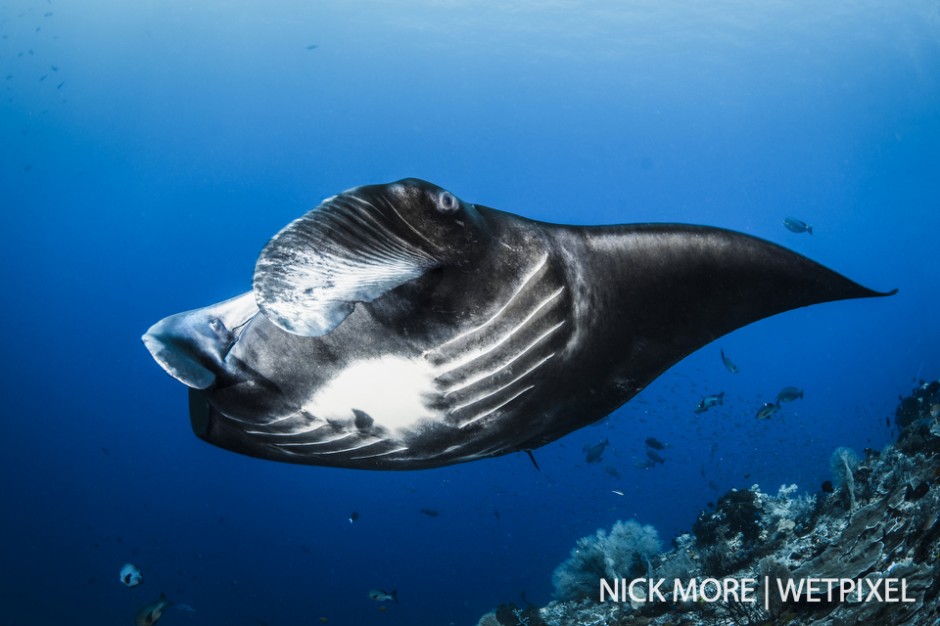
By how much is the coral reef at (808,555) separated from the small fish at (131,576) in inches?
199

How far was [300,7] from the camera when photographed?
2884 cm

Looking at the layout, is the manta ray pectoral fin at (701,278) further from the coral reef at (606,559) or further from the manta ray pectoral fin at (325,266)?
the coral reef at (606,559)

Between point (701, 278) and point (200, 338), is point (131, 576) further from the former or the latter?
point (701, 278)

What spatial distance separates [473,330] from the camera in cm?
157

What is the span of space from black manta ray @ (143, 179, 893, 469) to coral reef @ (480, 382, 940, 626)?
2.79 metres

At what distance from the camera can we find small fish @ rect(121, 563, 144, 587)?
23.0ft

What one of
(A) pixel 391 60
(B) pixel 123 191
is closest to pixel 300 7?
(A) pixel 391 60

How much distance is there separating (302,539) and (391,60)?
145 feet

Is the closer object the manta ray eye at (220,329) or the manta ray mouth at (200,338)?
the manta ray mouth at (200,338)

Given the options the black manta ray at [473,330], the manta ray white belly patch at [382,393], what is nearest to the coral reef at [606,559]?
the black manta ray at [473,330]

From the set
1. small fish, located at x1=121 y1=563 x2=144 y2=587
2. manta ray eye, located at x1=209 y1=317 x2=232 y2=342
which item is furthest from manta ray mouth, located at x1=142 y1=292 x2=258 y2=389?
small fish, located at x1=121 y1=563 x2=144 y2=587

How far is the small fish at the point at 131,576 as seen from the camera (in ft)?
23.0

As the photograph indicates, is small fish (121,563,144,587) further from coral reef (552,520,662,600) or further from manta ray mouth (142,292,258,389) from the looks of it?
manta ray mouth (142,292,258,389)

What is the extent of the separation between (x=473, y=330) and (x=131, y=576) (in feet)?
26.2
